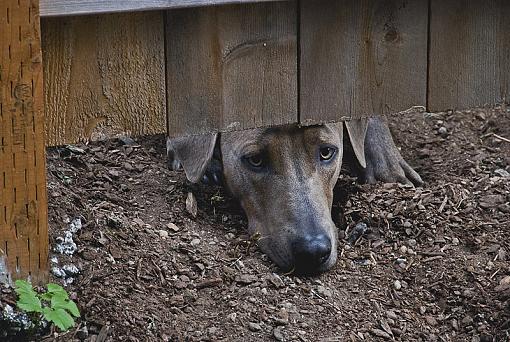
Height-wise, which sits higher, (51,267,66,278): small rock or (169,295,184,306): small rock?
(51,267,66,278): small rock

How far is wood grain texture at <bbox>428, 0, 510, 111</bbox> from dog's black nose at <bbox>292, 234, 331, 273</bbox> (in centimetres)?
92

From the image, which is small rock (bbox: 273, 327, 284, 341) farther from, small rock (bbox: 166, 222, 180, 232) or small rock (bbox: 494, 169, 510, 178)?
small rock (bbox: 494, 169, 510, 178)

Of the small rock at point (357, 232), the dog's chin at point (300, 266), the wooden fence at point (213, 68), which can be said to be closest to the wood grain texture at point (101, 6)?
the wooden fence at point (213, 68)

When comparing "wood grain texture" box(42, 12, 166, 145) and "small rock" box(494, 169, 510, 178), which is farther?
"small rock" box(494, 169, 510, 178)

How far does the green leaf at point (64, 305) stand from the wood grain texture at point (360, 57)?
1.05m

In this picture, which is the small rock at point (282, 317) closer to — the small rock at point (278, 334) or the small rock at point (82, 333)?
the small rock at point (278, 334)

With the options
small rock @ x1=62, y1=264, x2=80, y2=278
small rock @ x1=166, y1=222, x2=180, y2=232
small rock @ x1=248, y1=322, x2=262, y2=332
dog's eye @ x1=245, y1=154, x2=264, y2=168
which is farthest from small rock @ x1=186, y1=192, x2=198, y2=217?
small rock @ x1=62, y1=264, x2=80, y2=278

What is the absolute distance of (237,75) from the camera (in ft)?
11.5

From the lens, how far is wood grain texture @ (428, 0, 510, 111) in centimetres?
367

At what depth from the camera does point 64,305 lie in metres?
3.12

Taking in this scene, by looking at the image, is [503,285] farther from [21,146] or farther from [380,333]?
[21,146]

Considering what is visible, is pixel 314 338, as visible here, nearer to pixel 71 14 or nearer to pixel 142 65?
pixel 142 65

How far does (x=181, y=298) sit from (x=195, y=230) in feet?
2.46

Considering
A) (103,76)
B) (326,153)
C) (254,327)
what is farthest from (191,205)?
(103,76)
